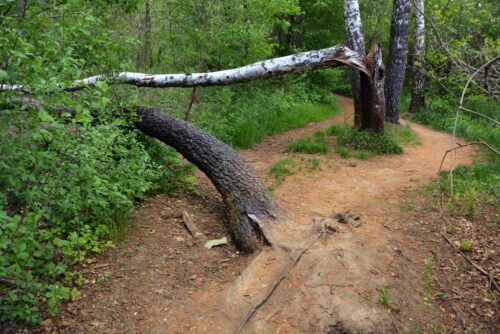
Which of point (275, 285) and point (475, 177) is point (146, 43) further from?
point (275, 285)

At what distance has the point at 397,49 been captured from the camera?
29.0 feet

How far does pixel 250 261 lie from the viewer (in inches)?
158

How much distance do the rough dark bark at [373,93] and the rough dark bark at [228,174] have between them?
10.7ft

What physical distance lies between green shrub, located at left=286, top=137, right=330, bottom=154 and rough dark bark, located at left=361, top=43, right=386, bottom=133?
0.97 m

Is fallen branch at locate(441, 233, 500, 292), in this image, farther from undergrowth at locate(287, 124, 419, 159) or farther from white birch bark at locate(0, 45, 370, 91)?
white birch bark at locate(0, 45, 370, 91)

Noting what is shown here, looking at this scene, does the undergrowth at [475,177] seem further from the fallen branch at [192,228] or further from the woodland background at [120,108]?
the fallen branch at [192,228]

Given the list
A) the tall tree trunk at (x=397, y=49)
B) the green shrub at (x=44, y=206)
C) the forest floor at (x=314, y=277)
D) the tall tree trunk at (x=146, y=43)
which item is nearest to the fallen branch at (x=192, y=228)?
the forest floor at (x=314, y=277)

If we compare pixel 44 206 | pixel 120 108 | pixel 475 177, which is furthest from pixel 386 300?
pixel 120 108

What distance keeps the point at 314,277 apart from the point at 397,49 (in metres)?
7.11

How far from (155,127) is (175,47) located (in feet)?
17.1

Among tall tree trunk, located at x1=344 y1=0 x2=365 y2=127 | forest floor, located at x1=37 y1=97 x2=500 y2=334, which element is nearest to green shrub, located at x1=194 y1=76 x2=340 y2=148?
tall tree trunk, located at x1=344 y1=0 x2=365 y2=127

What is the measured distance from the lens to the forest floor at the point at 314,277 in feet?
10.6

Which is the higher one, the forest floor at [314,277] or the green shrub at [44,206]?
the green shrub at [44,206]

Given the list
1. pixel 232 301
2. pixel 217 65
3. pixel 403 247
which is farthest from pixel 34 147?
pixel 217 65
